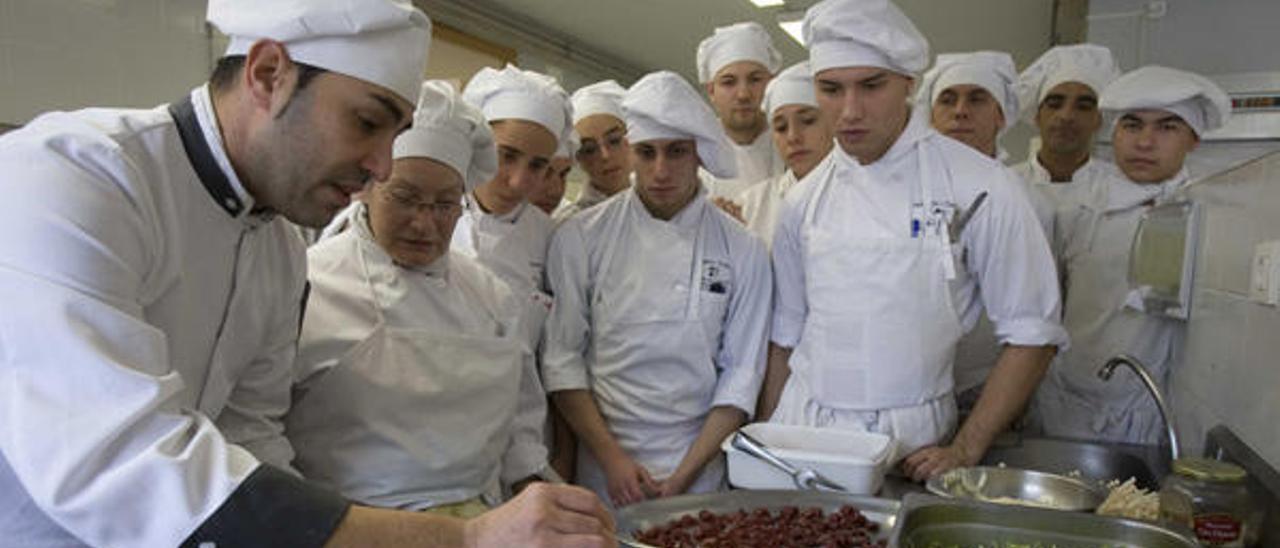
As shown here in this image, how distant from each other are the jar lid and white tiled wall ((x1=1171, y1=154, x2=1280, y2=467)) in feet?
0.20

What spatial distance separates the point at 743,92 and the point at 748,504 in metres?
1.83

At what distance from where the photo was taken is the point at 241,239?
3.84 feet

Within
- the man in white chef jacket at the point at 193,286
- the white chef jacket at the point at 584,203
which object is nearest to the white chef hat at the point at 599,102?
the white chef jacket at the point at 584,203

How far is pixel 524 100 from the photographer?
Result: 2.09m

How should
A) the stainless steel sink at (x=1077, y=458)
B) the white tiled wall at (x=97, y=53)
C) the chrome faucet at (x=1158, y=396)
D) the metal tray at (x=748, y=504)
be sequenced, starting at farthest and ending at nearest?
the white tiled wall at (x=97, y=53), the stainless steel sink at (x=1077, y=458), the chrome faucet at (x=1158, y=396), the metal tray at (x=748, y=504)

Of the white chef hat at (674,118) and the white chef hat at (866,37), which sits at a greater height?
the white chef hat at (866,37)

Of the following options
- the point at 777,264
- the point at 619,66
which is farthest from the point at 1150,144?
the point at 619,66

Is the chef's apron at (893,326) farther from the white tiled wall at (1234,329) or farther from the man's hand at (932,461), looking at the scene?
the white tiled wall at (1234,329)

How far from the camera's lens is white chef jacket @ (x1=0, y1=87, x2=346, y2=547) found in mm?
751

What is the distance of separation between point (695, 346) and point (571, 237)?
0.43 m

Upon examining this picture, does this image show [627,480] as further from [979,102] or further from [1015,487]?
[979,102]

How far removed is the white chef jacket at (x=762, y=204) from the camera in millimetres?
2639

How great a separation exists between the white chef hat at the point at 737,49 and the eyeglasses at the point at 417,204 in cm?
156

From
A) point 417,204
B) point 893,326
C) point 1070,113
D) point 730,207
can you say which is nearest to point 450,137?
point 417,204
